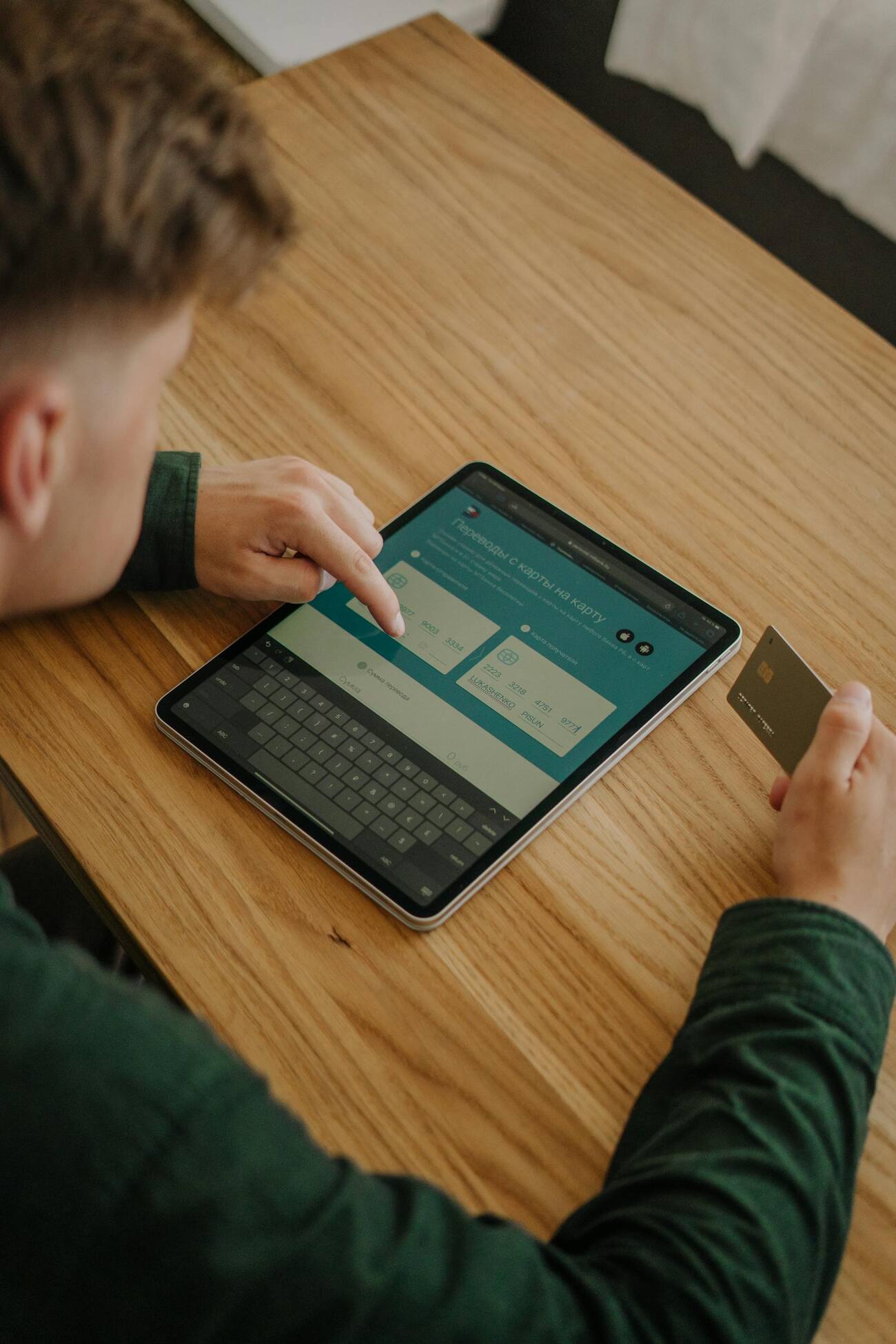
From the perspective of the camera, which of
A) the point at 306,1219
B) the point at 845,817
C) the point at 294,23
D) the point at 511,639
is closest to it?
the point at 306,1219

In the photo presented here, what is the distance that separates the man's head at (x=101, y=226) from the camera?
52 centimetres

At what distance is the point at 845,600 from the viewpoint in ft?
2.98

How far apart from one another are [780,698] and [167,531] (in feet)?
1.47

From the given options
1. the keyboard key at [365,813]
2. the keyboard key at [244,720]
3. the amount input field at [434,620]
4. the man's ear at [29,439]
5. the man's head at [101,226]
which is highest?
the man's head at [101,226]

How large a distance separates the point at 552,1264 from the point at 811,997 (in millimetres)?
201

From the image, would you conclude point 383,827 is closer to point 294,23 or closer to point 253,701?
point 253,701

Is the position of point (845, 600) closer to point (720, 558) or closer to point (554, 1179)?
point (720, 558)

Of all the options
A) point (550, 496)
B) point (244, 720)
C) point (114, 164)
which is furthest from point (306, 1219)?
point (550, 496)

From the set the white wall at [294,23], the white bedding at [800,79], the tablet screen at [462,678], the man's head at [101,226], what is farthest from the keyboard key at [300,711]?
the white bedding at [800,79]

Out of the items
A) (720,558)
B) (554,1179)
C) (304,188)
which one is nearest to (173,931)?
(554,1179)

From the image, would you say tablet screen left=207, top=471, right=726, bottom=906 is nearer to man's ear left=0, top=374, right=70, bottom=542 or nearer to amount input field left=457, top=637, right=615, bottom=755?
amount input field left=457, top=637, right=615, bottom=755

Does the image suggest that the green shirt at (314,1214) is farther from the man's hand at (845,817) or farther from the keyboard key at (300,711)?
the keyboard key at (300,711)

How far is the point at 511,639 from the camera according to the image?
854 millimetres

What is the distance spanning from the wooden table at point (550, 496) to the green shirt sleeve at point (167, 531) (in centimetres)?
2
